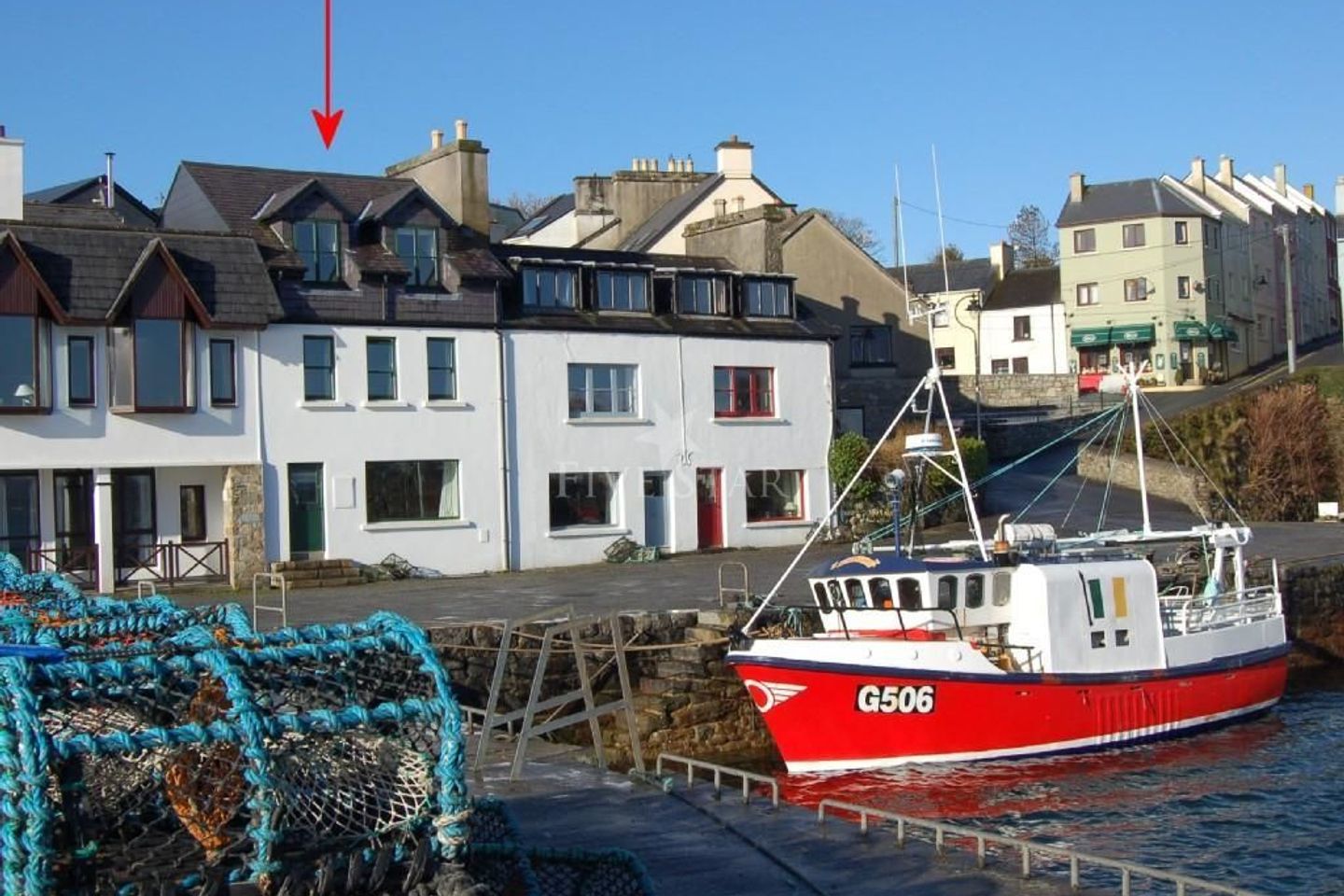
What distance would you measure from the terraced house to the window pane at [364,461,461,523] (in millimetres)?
50

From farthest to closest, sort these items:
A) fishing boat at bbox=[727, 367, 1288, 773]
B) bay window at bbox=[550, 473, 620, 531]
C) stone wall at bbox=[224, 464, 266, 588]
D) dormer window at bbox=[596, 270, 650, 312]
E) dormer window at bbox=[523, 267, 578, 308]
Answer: dormer window at bbox=[596, 270, 650, 312] → dormer window at bbox=[523, 267, 578, 308] → bay window at bbox=[550, 473, 620, 531] → stone wall at bbox=[224, 464, 266, 588] → fishing boat at bbox=[727, 367, 1288, 773]

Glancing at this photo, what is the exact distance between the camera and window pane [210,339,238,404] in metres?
29.9

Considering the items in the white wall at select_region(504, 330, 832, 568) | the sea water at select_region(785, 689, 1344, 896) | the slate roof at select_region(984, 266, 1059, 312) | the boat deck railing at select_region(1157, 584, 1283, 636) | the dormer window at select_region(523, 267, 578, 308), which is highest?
the slate roof at select_region(984, 266, 1059, 312)

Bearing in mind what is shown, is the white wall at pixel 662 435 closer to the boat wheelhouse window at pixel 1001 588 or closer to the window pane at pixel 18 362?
the window pane at pixel 18 362

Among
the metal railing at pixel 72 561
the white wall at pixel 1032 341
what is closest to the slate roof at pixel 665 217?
the white wall at pixel 1032 341

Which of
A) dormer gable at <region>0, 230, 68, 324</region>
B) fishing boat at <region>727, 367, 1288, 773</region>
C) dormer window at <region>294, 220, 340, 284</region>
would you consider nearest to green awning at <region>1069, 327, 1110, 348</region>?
dormer window at <region>294, 220, 340, 284</region>

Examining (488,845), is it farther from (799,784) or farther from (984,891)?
(799,784)

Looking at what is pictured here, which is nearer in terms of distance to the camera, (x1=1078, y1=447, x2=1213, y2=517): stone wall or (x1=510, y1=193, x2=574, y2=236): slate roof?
(x1=1078, y1=447, x2=1213, y2=517): stone wall

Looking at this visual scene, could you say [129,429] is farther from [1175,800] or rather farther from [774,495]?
[1175,800]

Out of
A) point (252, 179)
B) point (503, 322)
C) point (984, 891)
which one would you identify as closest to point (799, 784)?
point (984, 891)

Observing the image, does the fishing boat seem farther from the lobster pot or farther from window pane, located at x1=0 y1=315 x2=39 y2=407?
window pane, located at x1=0 y1=315 x2=39 y2=407

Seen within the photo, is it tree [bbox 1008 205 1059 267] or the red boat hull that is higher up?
tree [bbox 1008 205 1059 267]

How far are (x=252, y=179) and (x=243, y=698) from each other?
28.6 m

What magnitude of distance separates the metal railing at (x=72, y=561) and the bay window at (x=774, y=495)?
1456 cm
